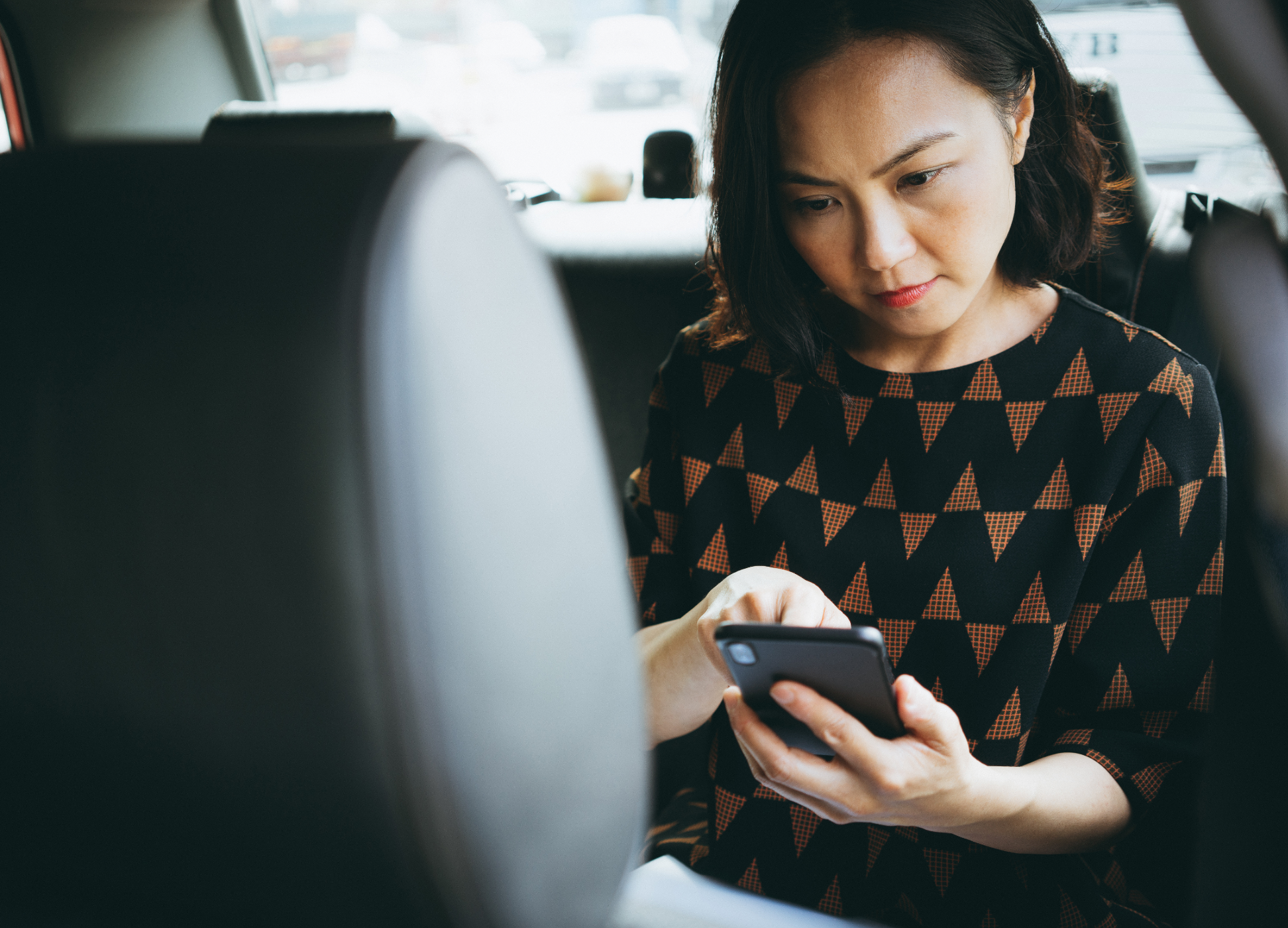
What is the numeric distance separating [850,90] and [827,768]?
0.57 meters

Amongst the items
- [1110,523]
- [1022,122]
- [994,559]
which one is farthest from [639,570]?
[1022,122]

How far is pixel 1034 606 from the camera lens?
90cm

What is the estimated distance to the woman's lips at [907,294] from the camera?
895 millimetres

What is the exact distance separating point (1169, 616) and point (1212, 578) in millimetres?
50

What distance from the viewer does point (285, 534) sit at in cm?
34

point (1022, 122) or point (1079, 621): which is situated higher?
point (1022, 122)

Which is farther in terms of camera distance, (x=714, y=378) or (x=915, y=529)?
(x=714, y=378)

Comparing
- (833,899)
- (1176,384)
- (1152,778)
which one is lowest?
(833,899)

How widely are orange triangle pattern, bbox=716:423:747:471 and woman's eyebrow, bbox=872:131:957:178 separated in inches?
12.5

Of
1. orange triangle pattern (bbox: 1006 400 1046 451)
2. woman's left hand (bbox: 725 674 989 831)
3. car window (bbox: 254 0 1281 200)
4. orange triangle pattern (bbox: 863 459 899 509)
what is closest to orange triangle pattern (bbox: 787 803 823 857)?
woman's left hand (bbox: 725 674 989 831)

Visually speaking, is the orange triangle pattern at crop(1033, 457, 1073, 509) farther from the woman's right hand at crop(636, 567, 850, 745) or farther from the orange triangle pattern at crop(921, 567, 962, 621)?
the woman's right hand at crop(636, 567, 850, 745)

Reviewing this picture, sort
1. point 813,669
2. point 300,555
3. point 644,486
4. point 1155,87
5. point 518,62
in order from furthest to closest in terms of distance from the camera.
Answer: point 518,62 < point 1155,87 < point 644,486 < point 813,669 < point 300,555

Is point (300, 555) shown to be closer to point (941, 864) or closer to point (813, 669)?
point (813, 669)

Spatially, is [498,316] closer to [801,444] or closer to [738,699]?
[738,699]
